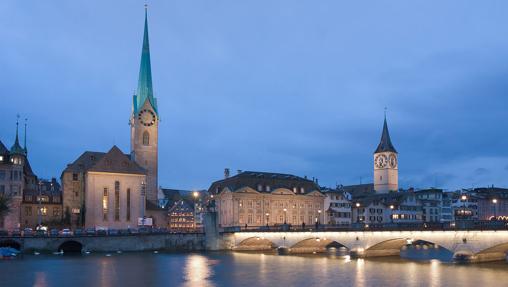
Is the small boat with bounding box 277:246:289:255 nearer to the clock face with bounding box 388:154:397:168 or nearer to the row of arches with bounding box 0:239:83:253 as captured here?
the row of arches with bounding box 0:239:83:253

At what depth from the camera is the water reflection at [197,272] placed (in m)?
52.5

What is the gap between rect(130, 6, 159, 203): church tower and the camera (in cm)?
13362

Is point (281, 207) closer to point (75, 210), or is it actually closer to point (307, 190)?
point (307, 190)

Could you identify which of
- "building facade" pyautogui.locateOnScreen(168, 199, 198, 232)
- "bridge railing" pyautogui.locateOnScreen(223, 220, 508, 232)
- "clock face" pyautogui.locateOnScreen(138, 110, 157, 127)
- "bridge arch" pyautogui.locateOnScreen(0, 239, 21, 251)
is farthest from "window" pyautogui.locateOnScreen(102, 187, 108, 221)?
"building facade" pyautogui.locateOnScreen(168, 199, 198, 232)

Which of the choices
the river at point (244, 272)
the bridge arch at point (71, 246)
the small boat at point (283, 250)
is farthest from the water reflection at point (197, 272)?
the bridge arch at point (71, 246)

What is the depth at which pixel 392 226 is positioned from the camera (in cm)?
7544

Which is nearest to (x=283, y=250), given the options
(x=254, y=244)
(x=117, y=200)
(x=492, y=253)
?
(x=254, y=244)

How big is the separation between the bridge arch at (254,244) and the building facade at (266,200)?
16.7 metres

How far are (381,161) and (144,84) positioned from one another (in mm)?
78249

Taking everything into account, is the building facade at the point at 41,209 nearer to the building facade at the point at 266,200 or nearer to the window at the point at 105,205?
the window at the point at 105,205

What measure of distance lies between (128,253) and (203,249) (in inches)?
557

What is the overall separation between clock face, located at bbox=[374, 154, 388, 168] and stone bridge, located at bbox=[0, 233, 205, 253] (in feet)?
303

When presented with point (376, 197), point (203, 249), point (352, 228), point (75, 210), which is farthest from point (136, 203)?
point (376, 197)

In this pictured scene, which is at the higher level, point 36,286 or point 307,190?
point 307,190
